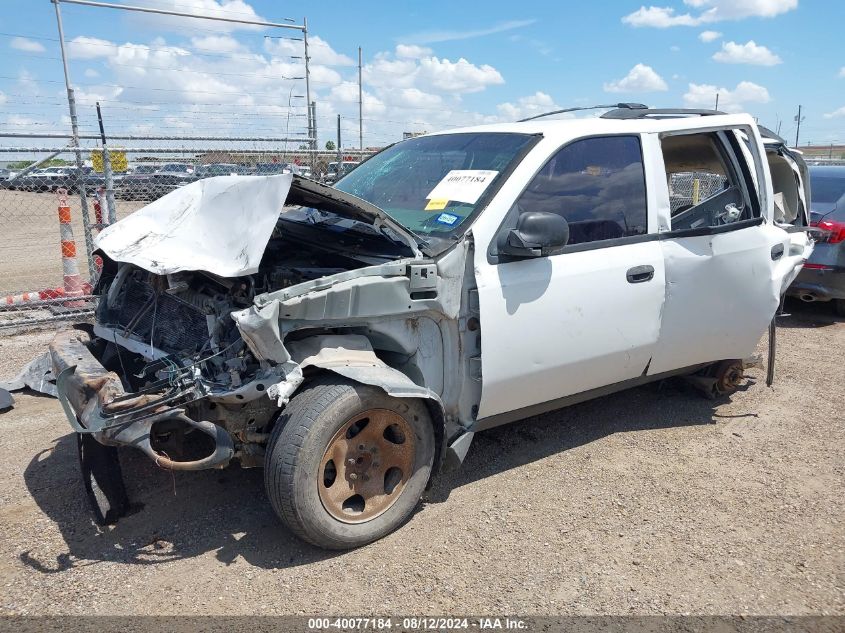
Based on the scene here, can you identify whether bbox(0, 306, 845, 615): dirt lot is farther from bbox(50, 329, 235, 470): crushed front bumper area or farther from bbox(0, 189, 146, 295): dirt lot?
bbox(0, 189, 146, 295): dirt lot

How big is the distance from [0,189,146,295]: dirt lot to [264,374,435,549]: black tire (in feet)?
23.7

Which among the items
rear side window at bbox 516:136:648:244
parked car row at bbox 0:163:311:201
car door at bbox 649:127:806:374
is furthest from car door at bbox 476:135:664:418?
parked car row at bbox 0:163:311:201

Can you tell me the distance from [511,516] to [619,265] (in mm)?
1479

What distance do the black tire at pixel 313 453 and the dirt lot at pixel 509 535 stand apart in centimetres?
14

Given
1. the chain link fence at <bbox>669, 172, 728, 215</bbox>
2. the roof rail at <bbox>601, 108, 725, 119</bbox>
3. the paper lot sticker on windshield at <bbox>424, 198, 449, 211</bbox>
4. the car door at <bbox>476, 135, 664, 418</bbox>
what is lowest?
the car door at <bbox>476, 135, 664, 418</bbox>

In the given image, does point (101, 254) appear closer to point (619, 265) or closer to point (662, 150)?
point (619, 265)

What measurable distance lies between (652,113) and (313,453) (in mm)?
3205

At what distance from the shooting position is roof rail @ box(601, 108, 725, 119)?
4312 mm

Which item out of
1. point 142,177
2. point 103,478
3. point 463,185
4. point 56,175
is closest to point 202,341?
point 103,478

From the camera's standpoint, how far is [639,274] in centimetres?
382

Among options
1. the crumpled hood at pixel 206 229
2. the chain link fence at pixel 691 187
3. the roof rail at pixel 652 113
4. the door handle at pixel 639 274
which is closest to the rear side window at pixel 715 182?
the chain link fence at pixel 691 187

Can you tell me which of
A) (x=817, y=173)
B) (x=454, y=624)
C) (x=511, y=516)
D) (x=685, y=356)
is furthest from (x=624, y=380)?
(x=817, y=173)

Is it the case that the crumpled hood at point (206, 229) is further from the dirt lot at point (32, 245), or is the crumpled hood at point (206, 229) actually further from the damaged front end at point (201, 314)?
the dirt lot at point (32, 245)

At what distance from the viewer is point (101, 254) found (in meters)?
4.07
